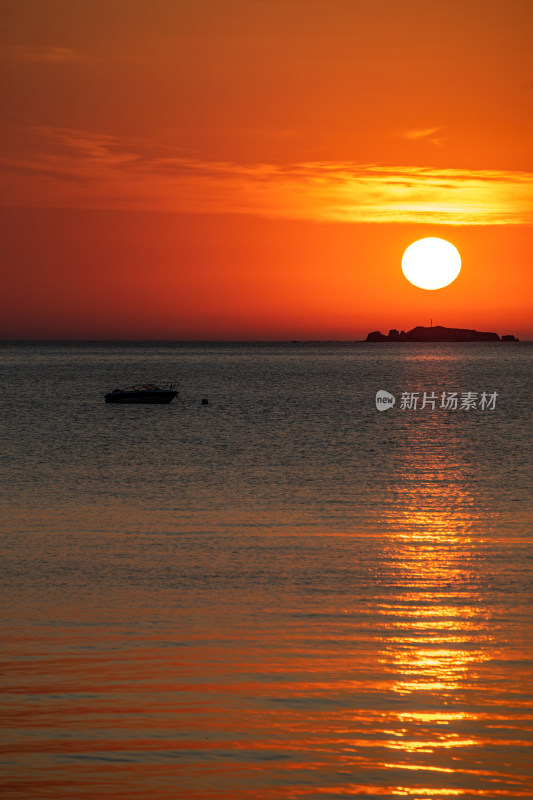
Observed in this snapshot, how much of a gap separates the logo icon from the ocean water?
2387 inches

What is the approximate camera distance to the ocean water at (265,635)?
451 inches

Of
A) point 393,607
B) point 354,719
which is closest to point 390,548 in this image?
point 393,607

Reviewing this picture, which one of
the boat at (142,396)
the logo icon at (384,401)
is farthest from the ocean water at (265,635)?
the logo icon at (384,401)

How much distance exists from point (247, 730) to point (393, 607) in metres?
7.69

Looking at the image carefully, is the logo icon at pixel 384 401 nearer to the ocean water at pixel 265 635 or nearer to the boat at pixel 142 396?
the boat at pixel 142 396

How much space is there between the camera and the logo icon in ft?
352

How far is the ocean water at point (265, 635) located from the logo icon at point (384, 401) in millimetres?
60630

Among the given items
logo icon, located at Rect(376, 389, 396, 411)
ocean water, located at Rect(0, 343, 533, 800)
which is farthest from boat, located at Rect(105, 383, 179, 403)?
ocean water, located at Rect(0, 343, 533, 800)

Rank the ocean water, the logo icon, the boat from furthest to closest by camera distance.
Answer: the logo icon → the boat → the ocean water

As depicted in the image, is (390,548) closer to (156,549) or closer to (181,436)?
(156,549)

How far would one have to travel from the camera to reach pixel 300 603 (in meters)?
20.1

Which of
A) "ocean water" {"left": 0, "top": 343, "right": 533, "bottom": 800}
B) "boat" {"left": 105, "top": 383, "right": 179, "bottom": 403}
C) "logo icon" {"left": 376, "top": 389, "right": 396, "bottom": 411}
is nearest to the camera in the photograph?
"ocean water" {"left": 0, "top": 343, "right": 533, "bottom": 800}

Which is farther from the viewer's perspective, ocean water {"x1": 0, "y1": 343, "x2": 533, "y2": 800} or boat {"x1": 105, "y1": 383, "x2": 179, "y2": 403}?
boat {"x1": 105, "y1": 383, "x2": 179, "y2": 403}

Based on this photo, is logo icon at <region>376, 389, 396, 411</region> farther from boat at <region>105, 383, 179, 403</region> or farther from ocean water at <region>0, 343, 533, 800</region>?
ocean water at <region>0, 343, 533, 800</region>
